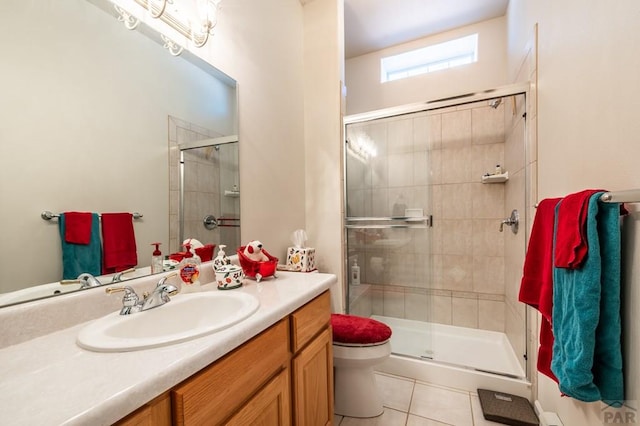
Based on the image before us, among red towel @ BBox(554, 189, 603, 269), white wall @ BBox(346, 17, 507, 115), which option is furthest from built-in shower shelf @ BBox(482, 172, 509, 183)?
red towel @ BBox(554, 189, 603, 269)

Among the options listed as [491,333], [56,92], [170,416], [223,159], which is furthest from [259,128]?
[491,333]

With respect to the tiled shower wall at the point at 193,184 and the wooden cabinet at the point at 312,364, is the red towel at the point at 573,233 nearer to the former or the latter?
the wooden cabinet at the point at 312,364

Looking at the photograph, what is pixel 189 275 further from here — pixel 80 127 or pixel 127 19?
pixel 127 19

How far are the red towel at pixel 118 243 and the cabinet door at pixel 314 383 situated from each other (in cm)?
73

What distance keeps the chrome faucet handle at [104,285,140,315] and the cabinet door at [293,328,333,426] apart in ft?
1.85

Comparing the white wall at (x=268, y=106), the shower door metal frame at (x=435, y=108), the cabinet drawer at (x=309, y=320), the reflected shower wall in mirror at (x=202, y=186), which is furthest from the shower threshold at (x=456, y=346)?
the reflected shower wall in mirror at (x=202, y=186)

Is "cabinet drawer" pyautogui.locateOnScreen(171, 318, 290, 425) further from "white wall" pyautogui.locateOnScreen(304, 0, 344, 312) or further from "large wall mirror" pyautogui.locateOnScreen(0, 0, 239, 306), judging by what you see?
"white wall" pyautogui.locateOnScreen(304, 0, 344, 312)

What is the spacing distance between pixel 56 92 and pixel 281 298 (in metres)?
0.96

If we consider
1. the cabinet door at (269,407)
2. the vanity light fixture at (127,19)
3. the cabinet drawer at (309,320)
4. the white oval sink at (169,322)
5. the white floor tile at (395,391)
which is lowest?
the white floor tile at (395,391)

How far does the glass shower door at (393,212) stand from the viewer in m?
2.19

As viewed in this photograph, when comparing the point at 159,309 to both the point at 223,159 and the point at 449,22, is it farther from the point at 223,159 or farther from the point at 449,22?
the point at 449,22

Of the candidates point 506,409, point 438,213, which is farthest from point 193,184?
point 438,213

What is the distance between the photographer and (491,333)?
2.35 meters

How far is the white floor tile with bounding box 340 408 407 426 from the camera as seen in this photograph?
1491mm
